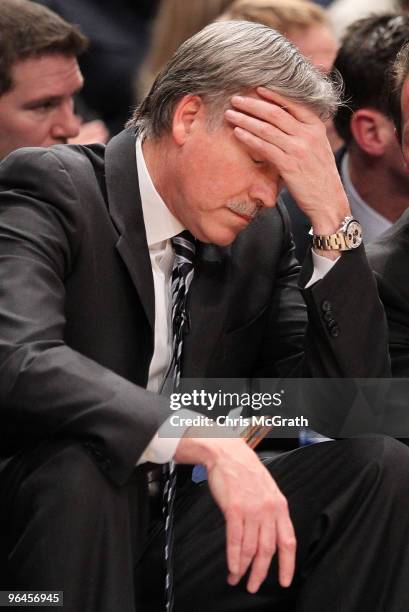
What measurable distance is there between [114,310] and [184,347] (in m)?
0.18

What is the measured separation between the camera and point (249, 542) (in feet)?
6.29

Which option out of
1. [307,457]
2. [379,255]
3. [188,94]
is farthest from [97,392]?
[379,255]

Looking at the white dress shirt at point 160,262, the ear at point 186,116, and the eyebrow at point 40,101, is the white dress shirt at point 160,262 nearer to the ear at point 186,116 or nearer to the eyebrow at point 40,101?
Answer: the ear at point 186,116

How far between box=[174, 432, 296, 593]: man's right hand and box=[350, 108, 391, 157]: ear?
66.6 inches

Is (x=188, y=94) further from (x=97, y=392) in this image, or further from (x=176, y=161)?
(x=97, y=392)

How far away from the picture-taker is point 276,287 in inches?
102

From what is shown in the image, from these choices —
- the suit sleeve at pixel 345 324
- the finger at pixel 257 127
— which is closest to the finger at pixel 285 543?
the suit sleeve at pixel 345 324

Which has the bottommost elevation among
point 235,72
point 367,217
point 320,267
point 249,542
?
point 367,217

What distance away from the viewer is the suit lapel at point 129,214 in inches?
88.7

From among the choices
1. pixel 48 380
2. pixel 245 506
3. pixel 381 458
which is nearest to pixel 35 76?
pixel 48 380

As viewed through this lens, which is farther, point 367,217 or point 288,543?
point 367,217

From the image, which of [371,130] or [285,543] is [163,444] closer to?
[285,543]

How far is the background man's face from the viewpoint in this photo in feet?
10.4

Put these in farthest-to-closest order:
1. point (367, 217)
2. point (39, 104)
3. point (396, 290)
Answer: point (367, 217) < point (39, 104) < point (396, 290)
